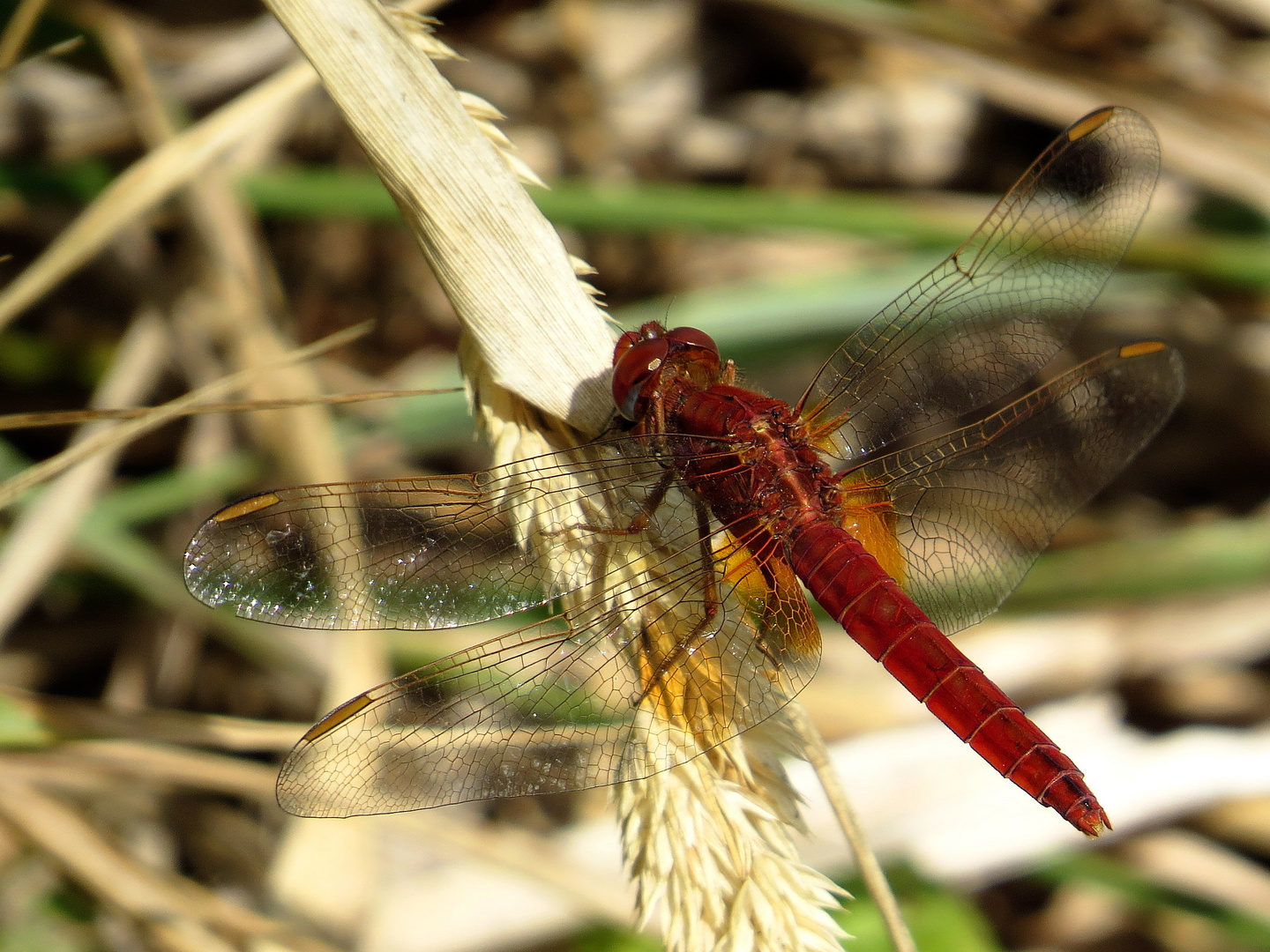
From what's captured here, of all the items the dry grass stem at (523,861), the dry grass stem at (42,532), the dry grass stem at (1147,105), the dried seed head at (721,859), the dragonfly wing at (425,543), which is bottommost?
the dried seed head at (721,859)

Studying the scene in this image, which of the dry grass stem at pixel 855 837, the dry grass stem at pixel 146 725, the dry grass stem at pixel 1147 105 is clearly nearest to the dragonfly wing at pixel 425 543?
the dry grass stem at pixel 146 725

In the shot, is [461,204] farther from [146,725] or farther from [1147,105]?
[1147,105]

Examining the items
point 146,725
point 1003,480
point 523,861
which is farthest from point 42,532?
point 1003,480

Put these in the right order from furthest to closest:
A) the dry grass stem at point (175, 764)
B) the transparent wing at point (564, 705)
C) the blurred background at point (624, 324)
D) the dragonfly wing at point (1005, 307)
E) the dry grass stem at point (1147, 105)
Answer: the dry grass stem at point (1147, 105) → the blurred background at point (624, 324) → the dragonfly wing at point (1005, 307) → the dry grass stem at point (175, 764) → the transparent wing at point (564, 705)

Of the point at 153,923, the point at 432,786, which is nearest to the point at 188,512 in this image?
the point at 153,923

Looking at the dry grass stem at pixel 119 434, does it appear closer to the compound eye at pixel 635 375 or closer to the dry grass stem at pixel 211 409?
the dry grass stem at pixel 211 409

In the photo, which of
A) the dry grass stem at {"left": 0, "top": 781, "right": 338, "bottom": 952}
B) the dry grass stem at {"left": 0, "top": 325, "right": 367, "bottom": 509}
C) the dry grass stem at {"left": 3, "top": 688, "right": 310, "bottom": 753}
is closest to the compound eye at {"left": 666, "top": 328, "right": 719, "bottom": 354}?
the dry grass stem at {"left": 0, "top": 325, "right": 367, "bottom": 509}

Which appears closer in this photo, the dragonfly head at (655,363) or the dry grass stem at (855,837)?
the dry grass stem at (855,837)

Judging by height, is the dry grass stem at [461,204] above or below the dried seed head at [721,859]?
above
